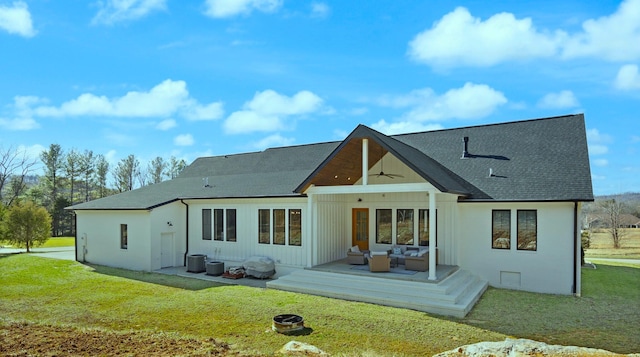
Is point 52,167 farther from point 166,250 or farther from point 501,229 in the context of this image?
point 501,229

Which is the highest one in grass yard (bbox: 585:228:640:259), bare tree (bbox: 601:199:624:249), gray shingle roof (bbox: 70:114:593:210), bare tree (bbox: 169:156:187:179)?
bare tree (bbox: 169:156:187:179)

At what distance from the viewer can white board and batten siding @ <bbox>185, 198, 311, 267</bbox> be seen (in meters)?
14.5

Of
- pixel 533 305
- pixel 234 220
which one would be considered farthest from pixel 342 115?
pixel 533 305

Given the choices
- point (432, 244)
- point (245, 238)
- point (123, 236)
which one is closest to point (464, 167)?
point (432, 244)

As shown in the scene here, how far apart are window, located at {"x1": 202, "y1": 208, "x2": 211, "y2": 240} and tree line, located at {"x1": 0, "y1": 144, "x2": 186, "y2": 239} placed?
30.4 metres

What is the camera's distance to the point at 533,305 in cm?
1041

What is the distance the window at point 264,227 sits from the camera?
15.3m

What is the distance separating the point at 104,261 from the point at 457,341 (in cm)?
1664

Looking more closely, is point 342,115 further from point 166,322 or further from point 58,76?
point 166,322

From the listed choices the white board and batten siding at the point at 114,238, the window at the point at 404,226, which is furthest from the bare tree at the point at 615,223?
the white board and batten siding at the point at 114,238

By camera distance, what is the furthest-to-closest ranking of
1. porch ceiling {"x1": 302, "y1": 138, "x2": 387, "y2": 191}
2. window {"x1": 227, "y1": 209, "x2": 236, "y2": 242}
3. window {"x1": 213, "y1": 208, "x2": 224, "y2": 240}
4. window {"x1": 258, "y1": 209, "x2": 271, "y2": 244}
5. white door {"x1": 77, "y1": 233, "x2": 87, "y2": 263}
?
white door {"x1": 77, "y1": 233, "x2": 87, "y2": 263}
window {"x1": 213, "y1": 208, "x2": 224, "y2": 240}
window {"x1": 227, "y1": 209, "x2": 236, "y2": 242}
window {"x1": 258, "y1": 209, "x2": 271, "y2": 244}
porch ceiling {"x1": 302, "y1": 138, "x2": 387, "y2": 191}

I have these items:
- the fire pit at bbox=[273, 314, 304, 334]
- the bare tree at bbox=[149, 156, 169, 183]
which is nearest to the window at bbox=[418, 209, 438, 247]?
the fire pit at bbox=[273, 314, 304, 334]

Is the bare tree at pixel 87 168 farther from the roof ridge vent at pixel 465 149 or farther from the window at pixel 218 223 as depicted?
the roof ridge vent at pixel 465 149

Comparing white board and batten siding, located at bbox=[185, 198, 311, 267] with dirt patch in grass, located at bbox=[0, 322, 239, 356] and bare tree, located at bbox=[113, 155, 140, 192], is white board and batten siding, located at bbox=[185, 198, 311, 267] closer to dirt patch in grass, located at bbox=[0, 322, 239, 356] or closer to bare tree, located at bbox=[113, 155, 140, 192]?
dirt patch in grass, located at bbox=[0, 322, 239, 356]
